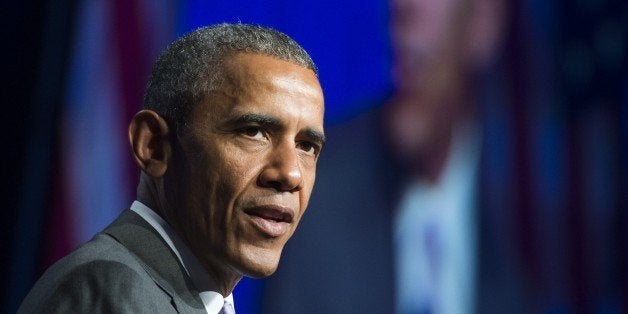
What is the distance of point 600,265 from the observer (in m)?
2.47

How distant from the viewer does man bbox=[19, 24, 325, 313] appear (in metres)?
1.20

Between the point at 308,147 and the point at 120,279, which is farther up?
the point at 308,147

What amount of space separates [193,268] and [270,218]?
12 centimetres

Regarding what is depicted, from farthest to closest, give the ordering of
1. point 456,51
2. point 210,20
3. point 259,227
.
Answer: point 456,51 → point 210,20 → point 259,227

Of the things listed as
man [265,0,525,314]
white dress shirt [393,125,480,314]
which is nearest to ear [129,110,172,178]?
man [265,0,525,314]

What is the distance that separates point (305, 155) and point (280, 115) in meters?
0.08

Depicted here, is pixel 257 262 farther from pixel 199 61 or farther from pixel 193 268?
pixel 199 61

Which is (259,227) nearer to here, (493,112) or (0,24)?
(0,24)

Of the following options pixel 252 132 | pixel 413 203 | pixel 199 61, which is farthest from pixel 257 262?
pixel 413 203

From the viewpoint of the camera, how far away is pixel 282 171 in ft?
3.96

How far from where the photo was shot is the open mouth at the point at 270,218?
1.21 metres

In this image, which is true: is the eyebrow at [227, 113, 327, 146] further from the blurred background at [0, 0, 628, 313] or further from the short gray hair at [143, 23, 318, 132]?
the blurred background at [0, 0, 628, 313]

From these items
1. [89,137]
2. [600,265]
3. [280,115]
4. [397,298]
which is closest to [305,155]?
[280,115]

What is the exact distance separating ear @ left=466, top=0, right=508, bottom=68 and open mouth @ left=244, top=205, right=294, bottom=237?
132cm
